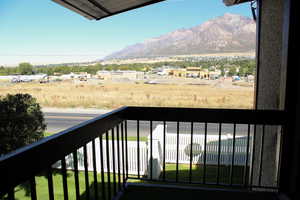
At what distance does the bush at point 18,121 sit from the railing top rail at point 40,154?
4175 mm

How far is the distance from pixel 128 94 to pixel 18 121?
2.93m

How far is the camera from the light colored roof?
198 centimetres

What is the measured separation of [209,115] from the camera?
5.97 ft

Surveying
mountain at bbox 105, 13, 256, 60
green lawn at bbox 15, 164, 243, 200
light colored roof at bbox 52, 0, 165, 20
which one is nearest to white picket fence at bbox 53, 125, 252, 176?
green lawn at bbox 15, 164, 243, 200

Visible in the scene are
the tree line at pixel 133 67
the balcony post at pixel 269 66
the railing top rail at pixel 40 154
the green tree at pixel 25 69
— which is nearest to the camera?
the railing top rail at pixel 40 154

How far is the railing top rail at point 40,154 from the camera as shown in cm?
63

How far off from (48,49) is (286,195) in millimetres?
14509

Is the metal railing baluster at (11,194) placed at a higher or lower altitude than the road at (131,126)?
higher

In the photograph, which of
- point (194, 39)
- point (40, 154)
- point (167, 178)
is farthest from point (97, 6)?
point (194, 39)

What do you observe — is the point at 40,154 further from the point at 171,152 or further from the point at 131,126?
the point at 131,126

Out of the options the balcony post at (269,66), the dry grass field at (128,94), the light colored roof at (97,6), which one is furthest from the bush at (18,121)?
the balcony post at (269,66)

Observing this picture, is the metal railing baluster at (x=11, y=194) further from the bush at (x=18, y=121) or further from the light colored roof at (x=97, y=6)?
the bush at (x=18, y=121)

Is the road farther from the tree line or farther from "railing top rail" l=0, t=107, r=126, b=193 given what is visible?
"railing top rail" l=0, t=107, r=126, b=193

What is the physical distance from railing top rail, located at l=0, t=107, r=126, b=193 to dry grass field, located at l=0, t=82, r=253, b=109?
365 cm
